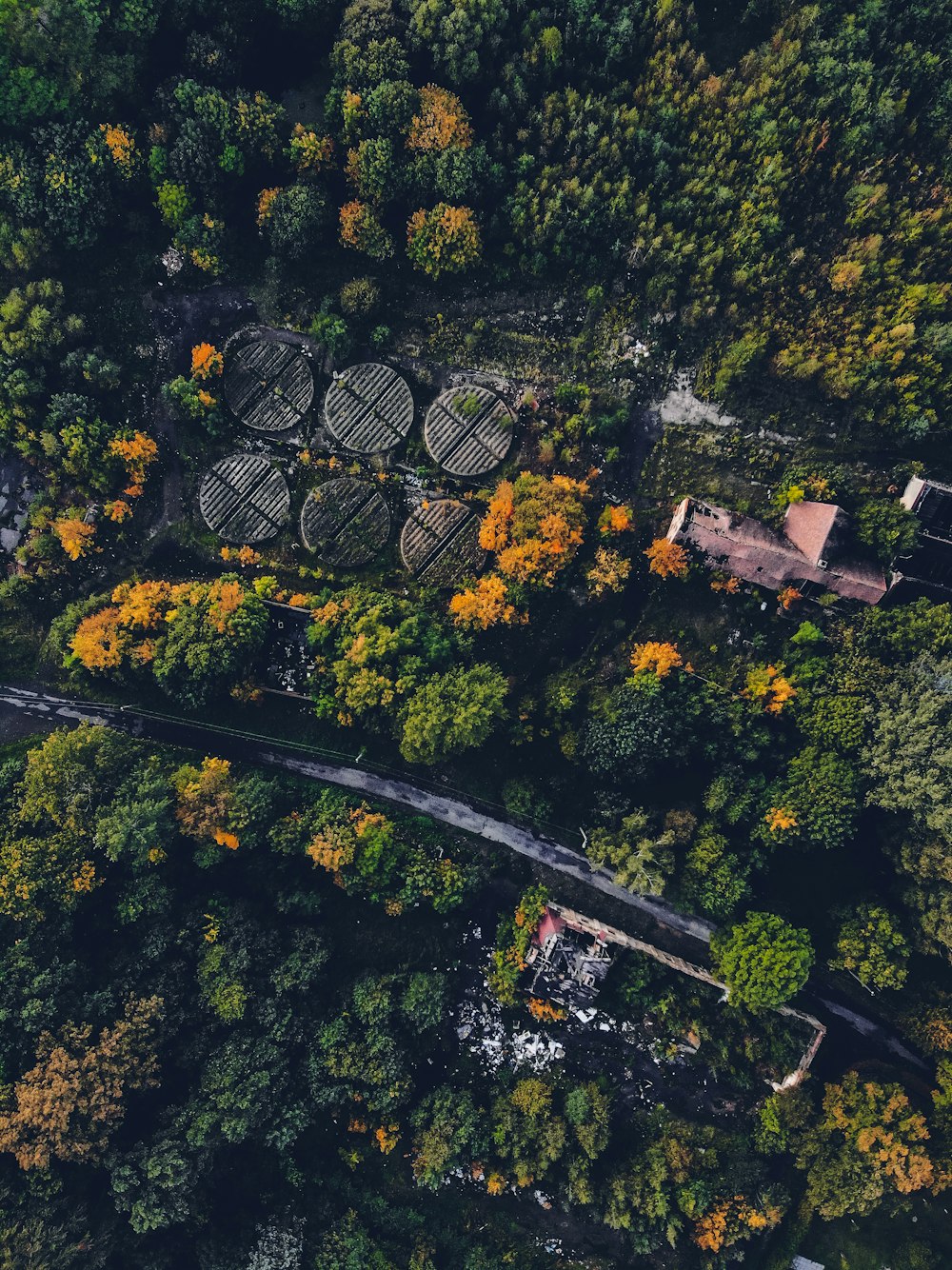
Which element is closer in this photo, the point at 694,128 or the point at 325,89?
the point at 694,128

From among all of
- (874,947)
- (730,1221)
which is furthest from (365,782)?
(730,1221)

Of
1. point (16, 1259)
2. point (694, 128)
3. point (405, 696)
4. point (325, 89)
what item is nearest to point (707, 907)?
point (405, 696)

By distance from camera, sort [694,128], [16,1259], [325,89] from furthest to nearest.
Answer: [325,89] → [694,128] → [16,1259]

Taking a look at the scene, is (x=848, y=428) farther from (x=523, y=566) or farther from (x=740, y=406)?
(x=523, y=566)

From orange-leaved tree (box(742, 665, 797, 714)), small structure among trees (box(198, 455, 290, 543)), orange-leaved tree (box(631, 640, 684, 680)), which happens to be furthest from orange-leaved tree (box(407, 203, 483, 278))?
orange-leaved tree (box(742, 665, 797, 714))

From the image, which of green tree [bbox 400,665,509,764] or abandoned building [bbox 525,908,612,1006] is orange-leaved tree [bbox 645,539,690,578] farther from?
abandoned building [bbox 525,908,612,1006]

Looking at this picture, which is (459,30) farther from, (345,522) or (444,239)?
(345,522)
